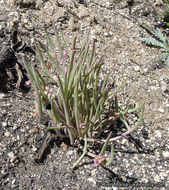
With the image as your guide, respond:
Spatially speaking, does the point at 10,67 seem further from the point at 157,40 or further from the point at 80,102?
the point at 157,40

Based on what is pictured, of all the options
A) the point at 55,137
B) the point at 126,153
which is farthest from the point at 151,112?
the point at 55,137

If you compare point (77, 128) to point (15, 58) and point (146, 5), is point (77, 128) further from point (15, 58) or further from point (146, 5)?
point (146, 5)

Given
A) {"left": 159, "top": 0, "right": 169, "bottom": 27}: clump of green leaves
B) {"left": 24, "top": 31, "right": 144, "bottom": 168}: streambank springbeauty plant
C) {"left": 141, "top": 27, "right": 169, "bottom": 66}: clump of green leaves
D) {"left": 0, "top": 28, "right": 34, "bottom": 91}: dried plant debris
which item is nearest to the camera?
{"left": 24, "top": 31, "right": 144, "bottom": 168}: streambank springbeauty plant

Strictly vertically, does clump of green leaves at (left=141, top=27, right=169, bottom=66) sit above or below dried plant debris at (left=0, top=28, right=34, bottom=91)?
below

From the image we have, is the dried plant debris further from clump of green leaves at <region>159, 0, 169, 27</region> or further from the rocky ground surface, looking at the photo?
clump of green leaves at <region>159, 0, 169, 27</region>

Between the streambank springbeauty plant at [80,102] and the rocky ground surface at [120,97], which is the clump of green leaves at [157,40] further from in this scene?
the streambank springbeauty plant at [80,102]

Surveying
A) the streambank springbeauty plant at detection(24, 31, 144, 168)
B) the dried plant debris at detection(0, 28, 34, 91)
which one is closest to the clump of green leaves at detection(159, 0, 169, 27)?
the streambank springbeauty plant at detection(24, 31, 144, 168)
